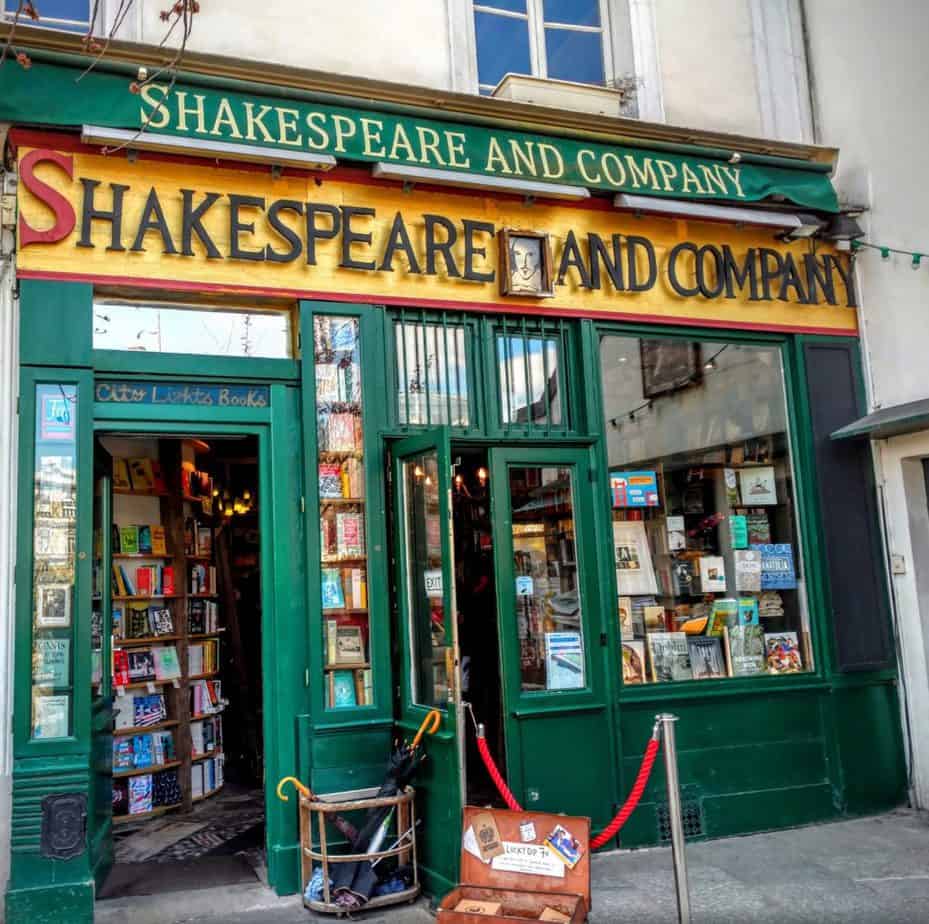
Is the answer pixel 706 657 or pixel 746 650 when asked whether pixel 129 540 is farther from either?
pixel 746 650

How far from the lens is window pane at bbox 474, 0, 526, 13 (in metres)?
7.91

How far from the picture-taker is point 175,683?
821cm

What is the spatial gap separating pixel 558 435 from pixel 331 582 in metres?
1.94

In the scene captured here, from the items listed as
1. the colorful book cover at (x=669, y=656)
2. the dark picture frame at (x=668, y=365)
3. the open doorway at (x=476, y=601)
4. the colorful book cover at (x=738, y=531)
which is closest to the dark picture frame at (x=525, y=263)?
the dark picture frame at (x=668, y=365)

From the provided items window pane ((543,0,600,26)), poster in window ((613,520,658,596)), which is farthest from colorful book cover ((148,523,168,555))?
window pane ((543,0,600,26))

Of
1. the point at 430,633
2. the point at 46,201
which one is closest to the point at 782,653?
the point at 430,633

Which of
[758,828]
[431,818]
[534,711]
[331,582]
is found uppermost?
[331,582]

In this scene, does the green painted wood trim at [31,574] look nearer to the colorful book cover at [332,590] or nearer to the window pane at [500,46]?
the colorful book cover at [332,590]

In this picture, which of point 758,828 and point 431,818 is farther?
point 758,828

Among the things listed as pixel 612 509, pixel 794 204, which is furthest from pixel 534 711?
pixel 794 204

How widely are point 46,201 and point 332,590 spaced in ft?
9.50

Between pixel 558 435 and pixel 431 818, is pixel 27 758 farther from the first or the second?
pixel 558 435

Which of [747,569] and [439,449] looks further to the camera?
[747,569]

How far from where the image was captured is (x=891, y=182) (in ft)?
26.2
